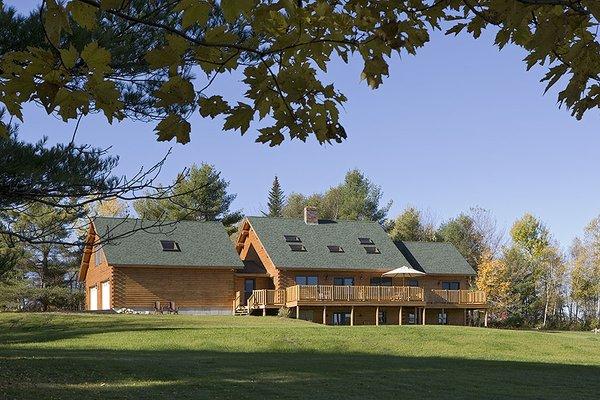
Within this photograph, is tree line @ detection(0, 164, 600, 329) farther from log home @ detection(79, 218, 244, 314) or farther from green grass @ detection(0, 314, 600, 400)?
green grass @ detection(0, 314, 600, 400)

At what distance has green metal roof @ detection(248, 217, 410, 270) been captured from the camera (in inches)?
1610

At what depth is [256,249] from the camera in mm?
44250

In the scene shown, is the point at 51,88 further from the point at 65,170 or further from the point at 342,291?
the point at 342,291

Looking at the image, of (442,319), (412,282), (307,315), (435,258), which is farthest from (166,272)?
(435,258)

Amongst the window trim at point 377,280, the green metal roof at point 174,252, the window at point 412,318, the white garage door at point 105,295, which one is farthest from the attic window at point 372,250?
the white garage door at point 105,295

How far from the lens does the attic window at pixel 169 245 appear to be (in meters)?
39.4

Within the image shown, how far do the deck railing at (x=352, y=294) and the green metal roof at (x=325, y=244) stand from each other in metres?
2.52

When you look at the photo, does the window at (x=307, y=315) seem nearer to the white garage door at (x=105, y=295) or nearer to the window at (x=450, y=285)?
the window at (x=450, y=285)

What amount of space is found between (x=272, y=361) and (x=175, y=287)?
66.8ft

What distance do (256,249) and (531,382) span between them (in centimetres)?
2897

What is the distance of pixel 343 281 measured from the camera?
4197 centimetres

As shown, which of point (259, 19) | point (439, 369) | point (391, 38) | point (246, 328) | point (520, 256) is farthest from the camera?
point (520, 256)

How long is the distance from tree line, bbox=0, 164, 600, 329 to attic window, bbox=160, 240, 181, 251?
2096 millimetres

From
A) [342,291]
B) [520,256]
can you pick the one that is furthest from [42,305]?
[520,256]
